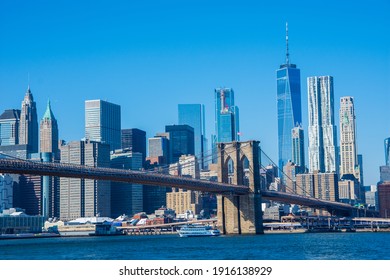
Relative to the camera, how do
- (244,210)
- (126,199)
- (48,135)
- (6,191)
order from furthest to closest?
(48,135), (126,199), (6,191), (244,210)

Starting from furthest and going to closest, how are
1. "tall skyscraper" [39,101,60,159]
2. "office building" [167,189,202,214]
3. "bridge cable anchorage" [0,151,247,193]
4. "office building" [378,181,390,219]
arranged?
"tall skyscraper" [39,101,60,159]
"office building" [167,189,202,214]
"office building" [378,181,390,219]
"bridge cable anchorage" [0,151,247,193]

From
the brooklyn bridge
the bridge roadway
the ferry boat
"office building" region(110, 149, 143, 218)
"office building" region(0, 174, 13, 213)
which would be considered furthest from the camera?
"office building" region(110, 149, 143, 218)

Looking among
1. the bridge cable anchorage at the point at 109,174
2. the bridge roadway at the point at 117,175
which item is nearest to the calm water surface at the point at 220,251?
the bridge roadway at the point at 117,175

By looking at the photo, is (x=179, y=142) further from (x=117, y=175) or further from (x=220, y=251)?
(x=220, y=251)

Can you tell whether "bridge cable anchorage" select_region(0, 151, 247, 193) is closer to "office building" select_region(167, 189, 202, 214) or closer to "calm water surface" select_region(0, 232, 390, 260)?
"calm water surface" select_region(0, 232, 390, 260)

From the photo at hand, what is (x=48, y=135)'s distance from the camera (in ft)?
527

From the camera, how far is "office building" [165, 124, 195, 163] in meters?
174

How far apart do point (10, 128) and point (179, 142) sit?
3767 centimetres

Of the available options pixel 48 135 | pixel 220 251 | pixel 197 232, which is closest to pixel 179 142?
pixel 48 135

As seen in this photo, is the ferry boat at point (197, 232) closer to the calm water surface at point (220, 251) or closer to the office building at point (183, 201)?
the calm water surface at point (220, 251)

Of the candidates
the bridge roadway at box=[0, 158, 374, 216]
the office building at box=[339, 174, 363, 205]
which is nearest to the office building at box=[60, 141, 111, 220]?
the office building at box=[339, 174, 363, 205]

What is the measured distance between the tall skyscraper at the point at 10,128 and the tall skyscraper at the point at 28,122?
49.3 inches

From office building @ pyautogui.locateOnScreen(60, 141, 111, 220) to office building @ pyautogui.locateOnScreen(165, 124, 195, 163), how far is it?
37800 millimetres
